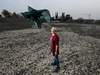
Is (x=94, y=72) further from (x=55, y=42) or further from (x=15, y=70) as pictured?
(x=15, y=70)

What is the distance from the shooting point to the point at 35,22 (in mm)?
67562

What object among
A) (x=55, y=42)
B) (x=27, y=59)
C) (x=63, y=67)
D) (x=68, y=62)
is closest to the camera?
Result: (x=55, y=42)

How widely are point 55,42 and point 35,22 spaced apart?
50.8 meters

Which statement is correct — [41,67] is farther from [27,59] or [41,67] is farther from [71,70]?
[27,59]

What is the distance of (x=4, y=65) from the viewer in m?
19.8

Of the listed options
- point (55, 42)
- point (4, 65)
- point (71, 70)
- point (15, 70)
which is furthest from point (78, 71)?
point (4, 65)

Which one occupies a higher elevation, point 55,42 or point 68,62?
point 55,42

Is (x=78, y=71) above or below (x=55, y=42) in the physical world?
below

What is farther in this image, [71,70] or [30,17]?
[30,17]

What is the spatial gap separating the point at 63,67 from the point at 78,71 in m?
1.27

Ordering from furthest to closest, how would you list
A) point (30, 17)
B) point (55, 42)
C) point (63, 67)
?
point (30, 17) < point (63, 67) < point (55, 42)

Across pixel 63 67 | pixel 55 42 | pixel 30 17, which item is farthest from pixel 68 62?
pixel 30 17

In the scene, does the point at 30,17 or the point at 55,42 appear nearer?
the point at 55,42

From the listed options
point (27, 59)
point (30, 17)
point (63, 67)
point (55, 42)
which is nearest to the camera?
point (55, 42)
